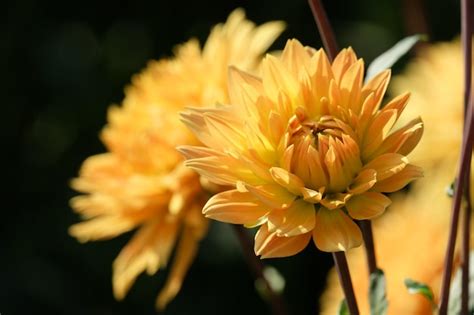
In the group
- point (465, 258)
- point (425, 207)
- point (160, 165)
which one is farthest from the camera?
point (425, 207)

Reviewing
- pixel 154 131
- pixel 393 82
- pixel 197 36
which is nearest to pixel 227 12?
pixel 197 36

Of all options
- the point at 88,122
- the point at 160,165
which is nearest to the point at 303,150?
the point at 160,165

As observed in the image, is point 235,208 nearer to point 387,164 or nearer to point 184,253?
point 387,164

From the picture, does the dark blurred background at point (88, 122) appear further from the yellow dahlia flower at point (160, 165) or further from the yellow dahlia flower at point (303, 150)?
the yellow dahlia flower at point (303, 150)

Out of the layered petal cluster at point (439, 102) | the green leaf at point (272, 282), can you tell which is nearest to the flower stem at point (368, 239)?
the green leaf at point (272, 282)

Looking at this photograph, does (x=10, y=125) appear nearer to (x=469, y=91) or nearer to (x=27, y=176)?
(x=27, y=176)

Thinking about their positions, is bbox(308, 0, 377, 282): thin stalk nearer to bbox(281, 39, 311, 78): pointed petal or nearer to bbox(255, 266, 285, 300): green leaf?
bbox(281, 39, 311, 78): pointed petal
